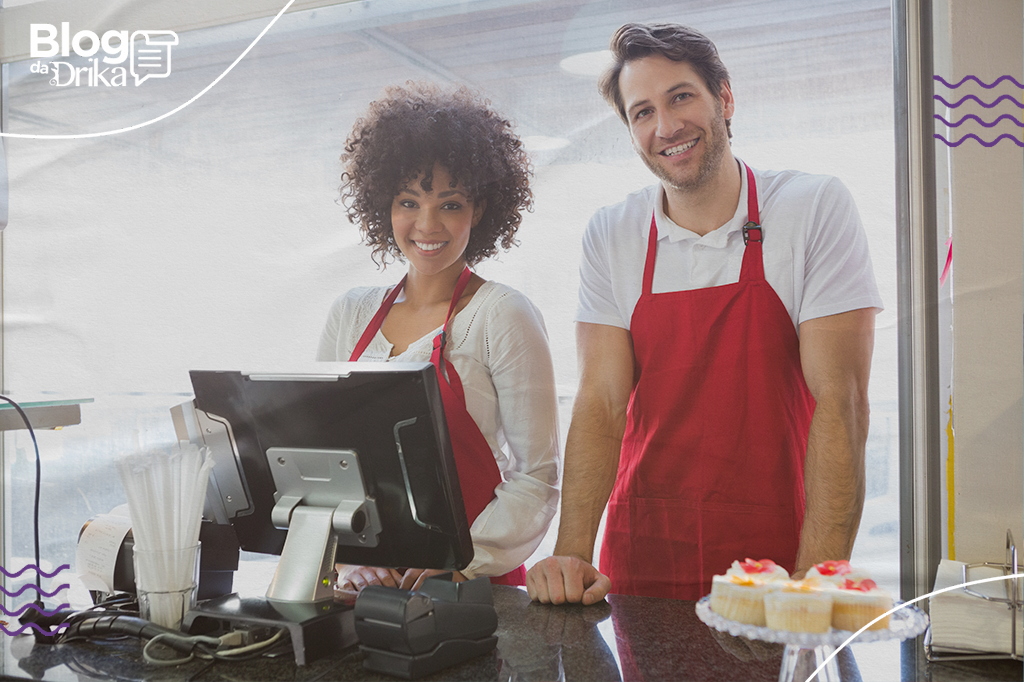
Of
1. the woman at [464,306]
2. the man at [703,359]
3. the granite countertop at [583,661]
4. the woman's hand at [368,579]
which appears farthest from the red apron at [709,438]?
the woman's hand at [368,579]

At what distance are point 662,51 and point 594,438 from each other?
0.89m

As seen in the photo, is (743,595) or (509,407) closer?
(743,595)

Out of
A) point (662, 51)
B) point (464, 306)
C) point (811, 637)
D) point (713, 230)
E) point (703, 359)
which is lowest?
point (811, 637)

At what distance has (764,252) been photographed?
182 cm

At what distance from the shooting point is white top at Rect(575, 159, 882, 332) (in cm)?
178

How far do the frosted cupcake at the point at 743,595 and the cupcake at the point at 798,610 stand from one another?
2 cm

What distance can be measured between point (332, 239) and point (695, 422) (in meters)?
1.05

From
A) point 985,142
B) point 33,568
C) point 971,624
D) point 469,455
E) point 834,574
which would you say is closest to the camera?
point 834,574

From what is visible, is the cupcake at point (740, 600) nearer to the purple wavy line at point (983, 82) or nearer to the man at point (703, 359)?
the man at point (703, 359)

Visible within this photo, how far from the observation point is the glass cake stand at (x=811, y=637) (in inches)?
38.9

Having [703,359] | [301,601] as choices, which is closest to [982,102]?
[703,359]

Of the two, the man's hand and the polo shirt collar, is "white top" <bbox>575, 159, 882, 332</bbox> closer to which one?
the polo shirt collar

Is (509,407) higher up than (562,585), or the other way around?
(509,407)

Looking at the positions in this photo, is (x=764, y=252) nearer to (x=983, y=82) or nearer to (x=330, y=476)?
(x=983, y=82)
